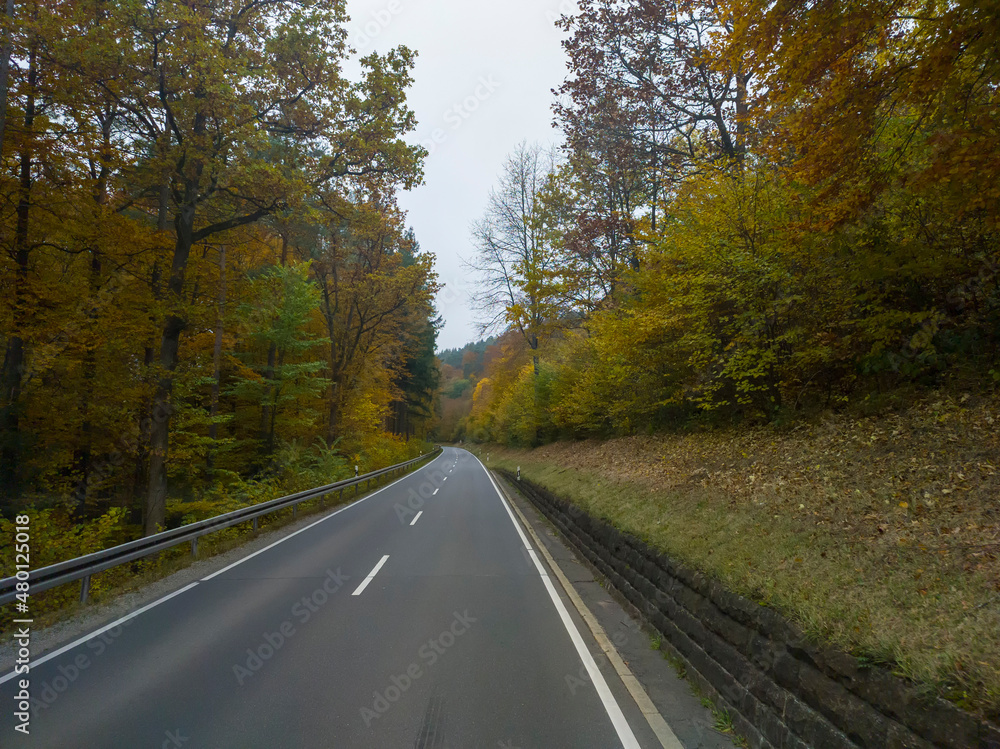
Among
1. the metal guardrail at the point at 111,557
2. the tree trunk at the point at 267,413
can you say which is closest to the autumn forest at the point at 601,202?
the metal guardrail at the point at 111,557

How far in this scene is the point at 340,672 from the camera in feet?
14.9

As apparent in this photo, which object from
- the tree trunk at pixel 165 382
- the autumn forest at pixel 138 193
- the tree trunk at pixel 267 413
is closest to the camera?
the autumn forest at pixel 138 193

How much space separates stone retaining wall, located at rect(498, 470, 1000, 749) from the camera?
2.45 m

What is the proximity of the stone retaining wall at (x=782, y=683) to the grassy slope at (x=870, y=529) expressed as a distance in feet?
0.40

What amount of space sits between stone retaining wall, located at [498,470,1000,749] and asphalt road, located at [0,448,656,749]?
793 mm

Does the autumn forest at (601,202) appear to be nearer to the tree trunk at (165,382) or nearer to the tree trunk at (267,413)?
the tree trunk at (165,382)

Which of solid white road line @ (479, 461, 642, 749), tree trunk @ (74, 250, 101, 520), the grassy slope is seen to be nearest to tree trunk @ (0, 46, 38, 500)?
tree trunk @ (74, 250, 101, 520)

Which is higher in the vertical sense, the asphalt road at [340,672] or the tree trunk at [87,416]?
the tree trunk at [87,416]

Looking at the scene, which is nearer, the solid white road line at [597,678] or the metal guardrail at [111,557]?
the solid white road line at [597,678]

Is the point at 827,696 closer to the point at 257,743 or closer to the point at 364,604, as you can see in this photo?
the point at 257,743

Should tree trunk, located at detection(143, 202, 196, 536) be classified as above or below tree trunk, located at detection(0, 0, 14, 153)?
below

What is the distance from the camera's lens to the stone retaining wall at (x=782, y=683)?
2.45m

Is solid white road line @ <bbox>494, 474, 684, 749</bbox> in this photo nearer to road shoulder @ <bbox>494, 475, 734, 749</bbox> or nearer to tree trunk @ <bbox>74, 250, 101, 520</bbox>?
road shoulder @ <bbox>494, 475, 734, 749</bbox>

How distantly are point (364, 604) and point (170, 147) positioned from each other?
10.6 meters
